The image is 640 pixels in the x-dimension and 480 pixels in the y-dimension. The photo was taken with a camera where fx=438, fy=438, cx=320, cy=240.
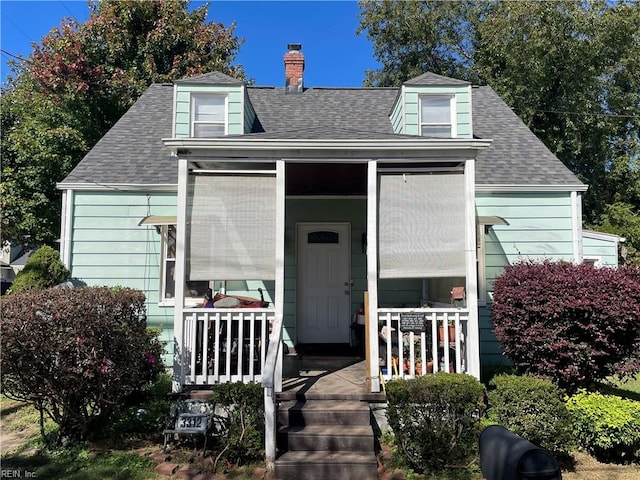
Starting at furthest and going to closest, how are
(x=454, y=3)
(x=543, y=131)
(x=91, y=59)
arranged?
(x=454, y=3), (x=543, y=131), (x=91, y=59)

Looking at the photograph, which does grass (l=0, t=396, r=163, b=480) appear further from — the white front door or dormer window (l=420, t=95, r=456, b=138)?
dormer window (l=420, t=95, r=456, b=138)

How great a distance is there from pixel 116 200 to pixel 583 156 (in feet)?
58.9

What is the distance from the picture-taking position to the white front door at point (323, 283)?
8.29 m

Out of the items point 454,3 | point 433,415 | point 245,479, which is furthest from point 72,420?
point 454,3

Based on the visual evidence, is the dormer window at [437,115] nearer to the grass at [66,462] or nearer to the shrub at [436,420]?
the shrub at [436,420]

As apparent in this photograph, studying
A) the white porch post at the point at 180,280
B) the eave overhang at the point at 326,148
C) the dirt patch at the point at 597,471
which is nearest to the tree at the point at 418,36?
the eave overhang at the point at 326,148

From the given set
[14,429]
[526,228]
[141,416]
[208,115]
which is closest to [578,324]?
[526,228]

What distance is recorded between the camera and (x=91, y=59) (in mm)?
15719

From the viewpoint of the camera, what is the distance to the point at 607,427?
4633 millimetres

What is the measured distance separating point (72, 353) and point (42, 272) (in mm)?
3609

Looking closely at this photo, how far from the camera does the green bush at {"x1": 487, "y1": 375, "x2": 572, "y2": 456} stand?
4.51 metres

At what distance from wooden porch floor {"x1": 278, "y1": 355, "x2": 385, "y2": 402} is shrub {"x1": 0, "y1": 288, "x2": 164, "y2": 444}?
183 centimetres

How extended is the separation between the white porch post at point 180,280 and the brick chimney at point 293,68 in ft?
21.6

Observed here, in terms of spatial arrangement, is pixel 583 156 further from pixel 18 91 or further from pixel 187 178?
pixel 18 91
